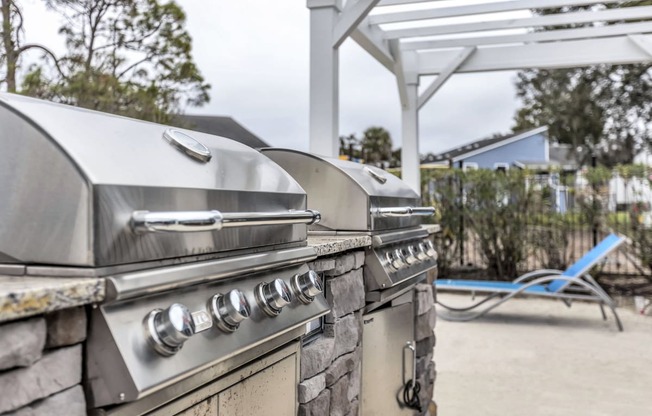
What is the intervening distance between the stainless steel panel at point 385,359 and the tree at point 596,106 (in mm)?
12626

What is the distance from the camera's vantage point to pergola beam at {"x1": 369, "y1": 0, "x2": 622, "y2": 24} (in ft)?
14.8

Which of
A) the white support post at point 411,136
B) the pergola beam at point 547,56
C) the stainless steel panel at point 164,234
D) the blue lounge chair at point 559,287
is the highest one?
the pergola beam at point 547,56

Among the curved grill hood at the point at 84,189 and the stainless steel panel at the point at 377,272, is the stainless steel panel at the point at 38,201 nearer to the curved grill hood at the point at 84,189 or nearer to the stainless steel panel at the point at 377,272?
the curved grill hood at the point at 84,189

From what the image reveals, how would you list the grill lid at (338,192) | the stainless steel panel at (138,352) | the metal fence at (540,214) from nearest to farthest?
the stainless steel panel at (138,352) → the grill lid at (338,192) → the metal fence at (540,214)

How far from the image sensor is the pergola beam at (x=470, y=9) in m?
4.50

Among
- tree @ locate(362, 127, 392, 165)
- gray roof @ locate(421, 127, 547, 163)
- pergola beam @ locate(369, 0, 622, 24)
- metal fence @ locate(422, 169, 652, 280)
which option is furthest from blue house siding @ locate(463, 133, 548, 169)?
pergola beam @ locate(369, 0, 622, 24)

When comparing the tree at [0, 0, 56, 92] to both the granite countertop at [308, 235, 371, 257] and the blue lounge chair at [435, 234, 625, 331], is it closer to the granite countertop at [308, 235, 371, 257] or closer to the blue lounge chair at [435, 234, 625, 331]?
the granite countertop at [308, 235, 371, 257]

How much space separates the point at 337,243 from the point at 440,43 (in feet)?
14.1

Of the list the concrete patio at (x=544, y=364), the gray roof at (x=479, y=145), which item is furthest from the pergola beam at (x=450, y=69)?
the gray roof at (x=479, y=145)

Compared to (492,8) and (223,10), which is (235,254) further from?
(223,10)

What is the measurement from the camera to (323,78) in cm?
338

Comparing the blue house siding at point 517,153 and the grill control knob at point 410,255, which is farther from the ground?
the blue house siding at point 517,153

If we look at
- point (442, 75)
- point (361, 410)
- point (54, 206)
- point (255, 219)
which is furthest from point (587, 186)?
point (54, 206)

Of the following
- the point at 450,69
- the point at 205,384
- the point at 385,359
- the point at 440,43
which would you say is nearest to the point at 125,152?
the point at 205,384
